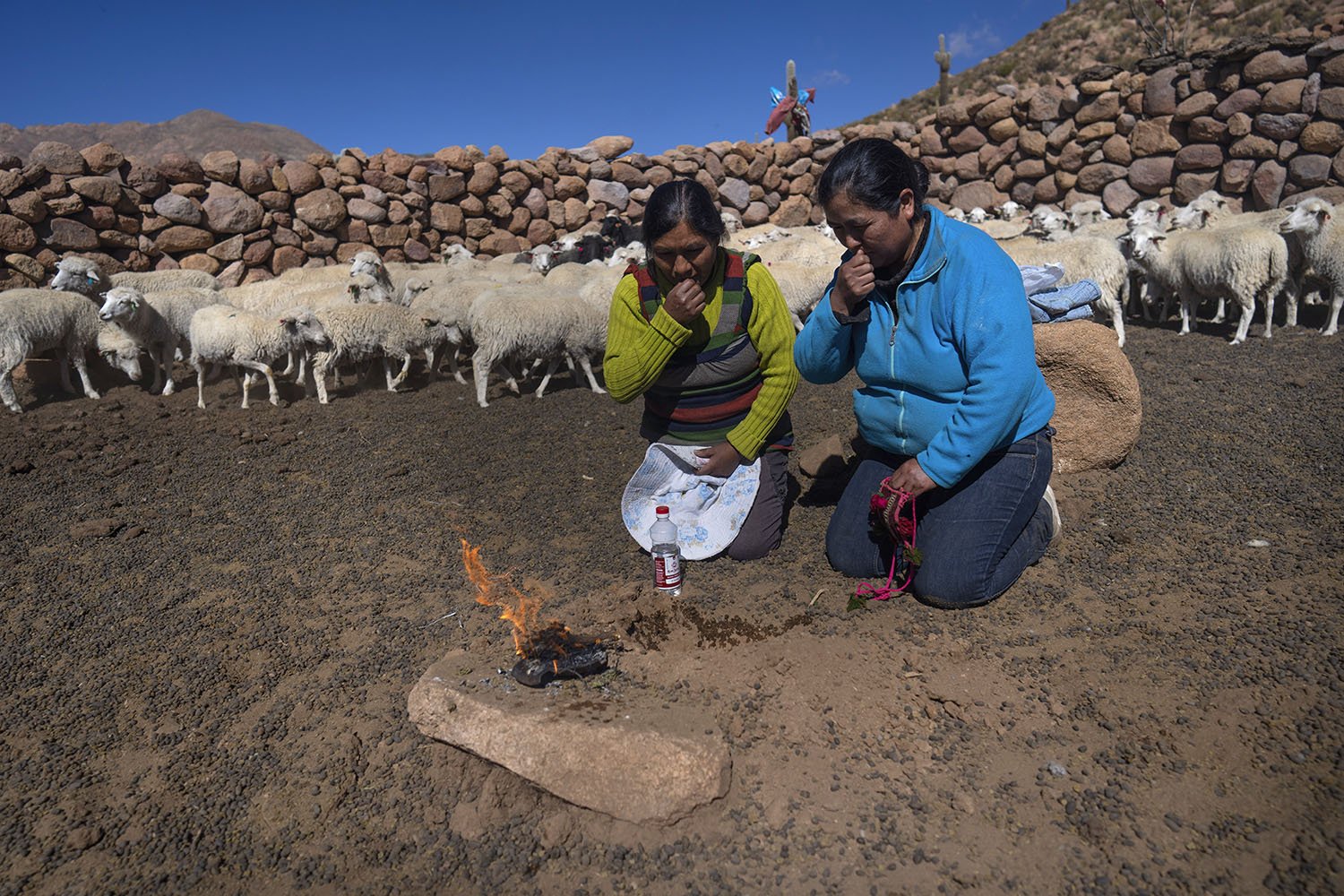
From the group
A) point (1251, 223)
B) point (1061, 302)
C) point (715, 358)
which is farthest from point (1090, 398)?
point (1251, 223)

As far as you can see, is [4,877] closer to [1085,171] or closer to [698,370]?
[698,370]

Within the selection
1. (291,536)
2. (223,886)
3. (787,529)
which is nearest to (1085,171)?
(787,529)

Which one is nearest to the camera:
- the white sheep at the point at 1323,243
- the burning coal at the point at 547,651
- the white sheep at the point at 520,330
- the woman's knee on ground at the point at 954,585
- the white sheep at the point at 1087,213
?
the burning coal at the point at 547,651

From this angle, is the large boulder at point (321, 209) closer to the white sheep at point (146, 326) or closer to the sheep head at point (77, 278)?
the sheep head at point (77, 278)

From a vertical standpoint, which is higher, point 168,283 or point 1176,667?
point 168,283

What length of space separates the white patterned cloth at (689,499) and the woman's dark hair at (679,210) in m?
1.11

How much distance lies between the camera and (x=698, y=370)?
364 cm

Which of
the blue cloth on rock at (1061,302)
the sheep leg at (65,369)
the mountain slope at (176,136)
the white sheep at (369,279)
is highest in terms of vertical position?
the mountain slope at (176,136)

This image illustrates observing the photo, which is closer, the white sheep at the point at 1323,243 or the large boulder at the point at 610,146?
the white sheep at the point at 1323,243

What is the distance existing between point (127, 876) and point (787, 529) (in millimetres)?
2965

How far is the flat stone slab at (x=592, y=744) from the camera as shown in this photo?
2.23m

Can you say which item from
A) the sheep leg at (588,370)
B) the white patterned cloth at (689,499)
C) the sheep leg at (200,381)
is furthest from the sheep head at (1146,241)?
the sheep leg at (200,381)

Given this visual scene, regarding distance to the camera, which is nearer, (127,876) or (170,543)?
(127,876)

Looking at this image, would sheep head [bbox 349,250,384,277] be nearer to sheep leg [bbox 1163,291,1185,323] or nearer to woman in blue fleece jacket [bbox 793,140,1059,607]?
woman in blue fleece jacket [bbox 793,140,1059,607]
